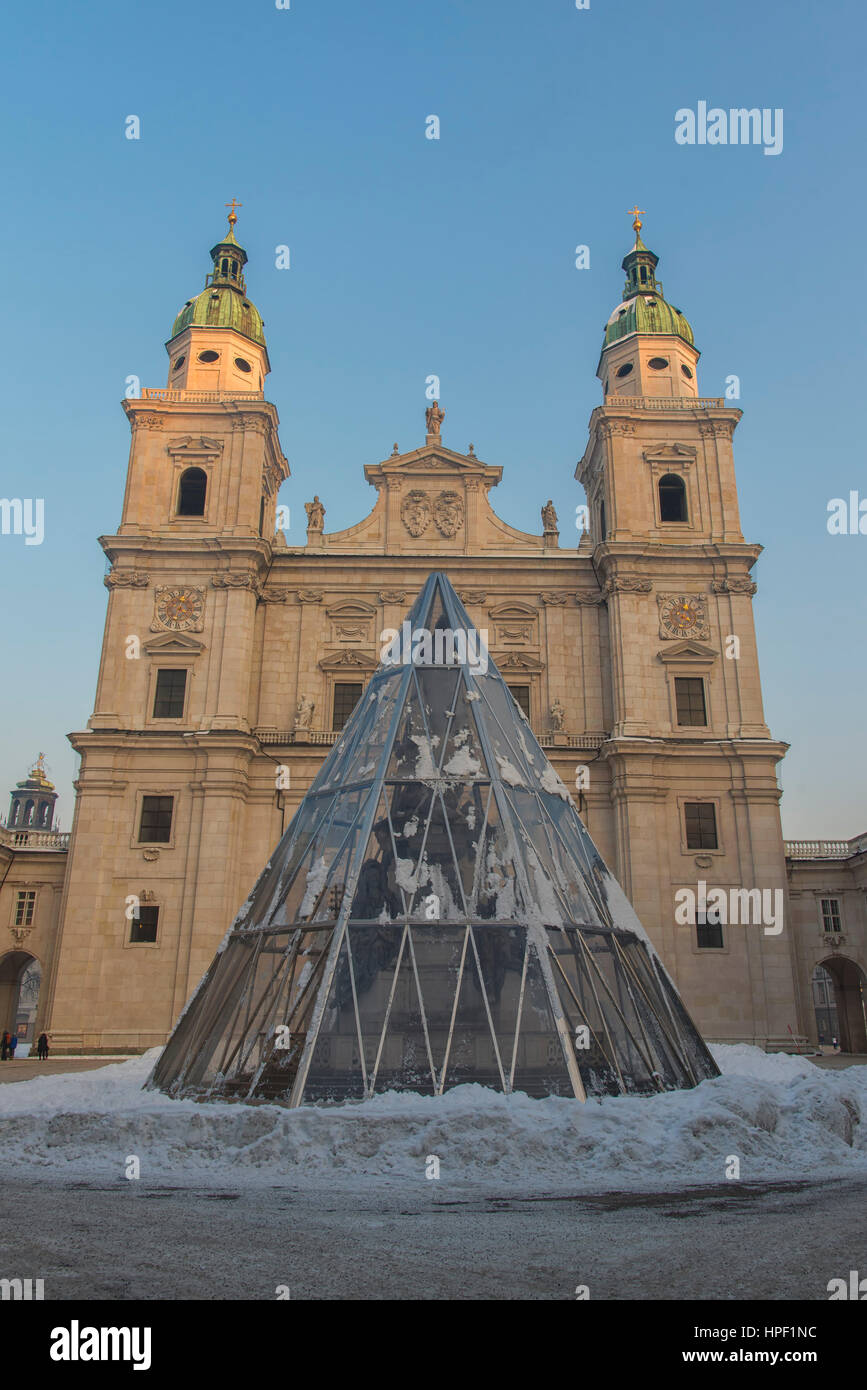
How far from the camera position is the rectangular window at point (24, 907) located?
32500 millimetres

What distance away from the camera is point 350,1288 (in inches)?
227

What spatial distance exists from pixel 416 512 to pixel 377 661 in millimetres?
6327

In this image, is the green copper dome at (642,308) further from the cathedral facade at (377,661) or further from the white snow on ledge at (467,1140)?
the white snow on ledge at (467,1140)

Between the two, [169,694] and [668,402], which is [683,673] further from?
A: [169,694]

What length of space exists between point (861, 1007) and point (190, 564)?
28206mm

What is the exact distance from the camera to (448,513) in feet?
118

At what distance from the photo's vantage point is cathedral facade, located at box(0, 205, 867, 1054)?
3009 centimetres

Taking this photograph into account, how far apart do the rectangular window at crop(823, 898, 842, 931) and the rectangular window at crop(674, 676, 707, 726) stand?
24.0ft

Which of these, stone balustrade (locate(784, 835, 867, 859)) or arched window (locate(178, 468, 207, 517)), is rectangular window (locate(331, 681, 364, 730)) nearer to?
arched window (locate(178, 468, 207, 517))

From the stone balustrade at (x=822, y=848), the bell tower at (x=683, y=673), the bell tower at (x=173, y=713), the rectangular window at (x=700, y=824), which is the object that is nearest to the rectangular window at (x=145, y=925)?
the bell tower at (x=173, y=713)

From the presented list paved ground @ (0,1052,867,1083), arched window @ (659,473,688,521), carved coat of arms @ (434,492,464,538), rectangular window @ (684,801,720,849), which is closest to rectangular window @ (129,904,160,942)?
paved ground @ (0,1052,867,1083)

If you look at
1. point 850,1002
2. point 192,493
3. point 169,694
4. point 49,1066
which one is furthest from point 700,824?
point 192,493
